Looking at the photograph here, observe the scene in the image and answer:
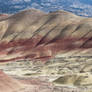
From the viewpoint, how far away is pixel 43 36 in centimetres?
16100

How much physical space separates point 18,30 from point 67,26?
3181cm

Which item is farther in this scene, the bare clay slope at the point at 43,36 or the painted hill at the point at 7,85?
the bare clay slope at the point at 43,36

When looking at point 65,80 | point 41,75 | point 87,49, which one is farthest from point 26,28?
point 65,80

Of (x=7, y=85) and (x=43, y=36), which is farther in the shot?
(x=43, y=36)

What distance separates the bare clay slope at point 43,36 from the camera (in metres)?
140

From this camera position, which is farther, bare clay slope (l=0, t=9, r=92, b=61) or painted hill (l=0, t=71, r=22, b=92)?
bare clay slope (l=0, t=9, r=92, b=61)

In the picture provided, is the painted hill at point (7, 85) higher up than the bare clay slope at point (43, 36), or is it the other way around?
the bare clay slope at point (43, 36)

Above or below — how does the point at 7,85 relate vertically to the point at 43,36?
below

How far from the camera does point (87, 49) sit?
131750mm

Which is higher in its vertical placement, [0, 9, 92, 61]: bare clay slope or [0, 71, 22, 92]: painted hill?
[0, 9, 92, 61]: bare clay slope

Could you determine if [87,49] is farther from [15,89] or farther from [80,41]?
[15,89]

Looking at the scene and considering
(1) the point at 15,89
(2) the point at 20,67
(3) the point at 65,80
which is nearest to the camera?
(1) the point at 15,89

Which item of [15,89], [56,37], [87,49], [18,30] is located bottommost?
[15,89]

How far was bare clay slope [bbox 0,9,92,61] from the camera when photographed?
140 metres
